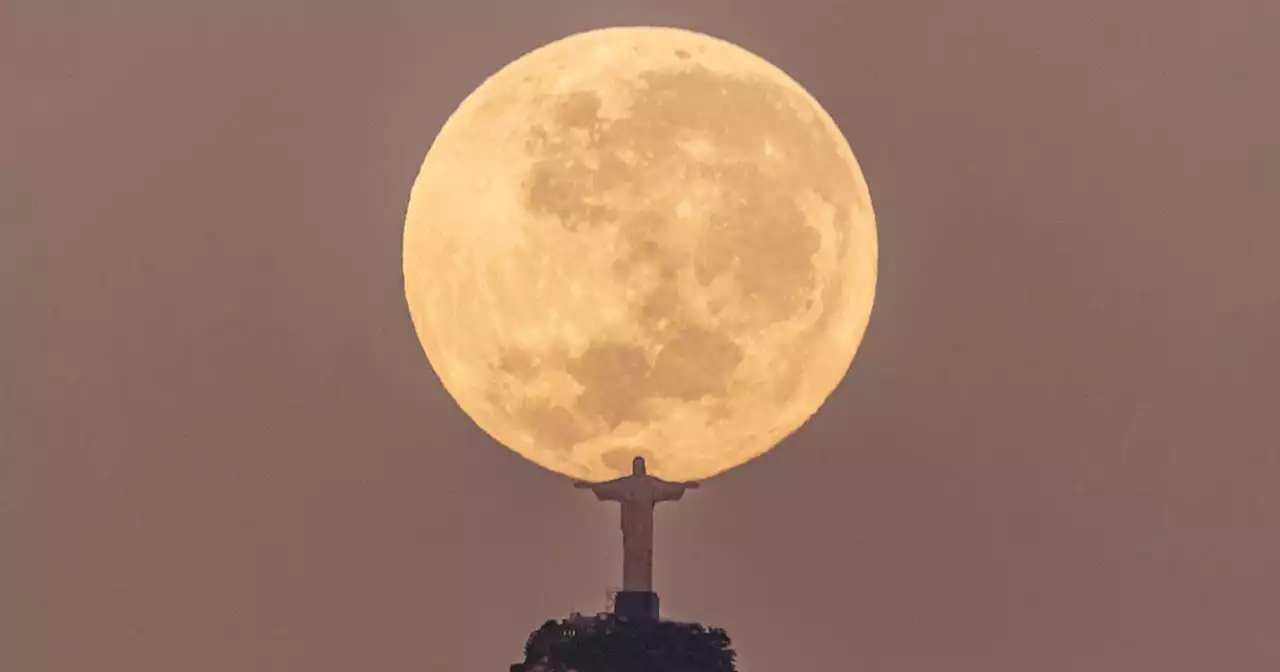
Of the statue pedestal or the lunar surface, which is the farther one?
the statue pedestal

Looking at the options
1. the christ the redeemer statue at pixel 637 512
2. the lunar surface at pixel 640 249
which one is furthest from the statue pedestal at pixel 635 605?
the lunar surface at pixel 640 249

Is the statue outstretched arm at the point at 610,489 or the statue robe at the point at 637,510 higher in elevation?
the statue outstretched arm at the point at 610,489

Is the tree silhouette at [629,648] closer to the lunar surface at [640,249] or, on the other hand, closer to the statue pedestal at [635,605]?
the statue pedestal at [635,605]

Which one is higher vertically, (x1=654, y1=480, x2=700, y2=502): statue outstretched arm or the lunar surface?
the lunar surface

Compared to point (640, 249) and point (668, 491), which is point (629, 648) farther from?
point (640, 249)

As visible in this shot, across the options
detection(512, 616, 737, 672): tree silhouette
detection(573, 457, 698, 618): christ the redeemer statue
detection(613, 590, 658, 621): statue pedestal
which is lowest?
detection(512, 616, 737, 672): tree silhouette

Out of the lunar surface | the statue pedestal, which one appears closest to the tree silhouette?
the statue pedestal

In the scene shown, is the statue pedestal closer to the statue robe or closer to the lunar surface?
the statue robe

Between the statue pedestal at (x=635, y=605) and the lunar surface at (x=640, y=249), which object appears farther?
the statue pedestal at (x=635, y=605)
